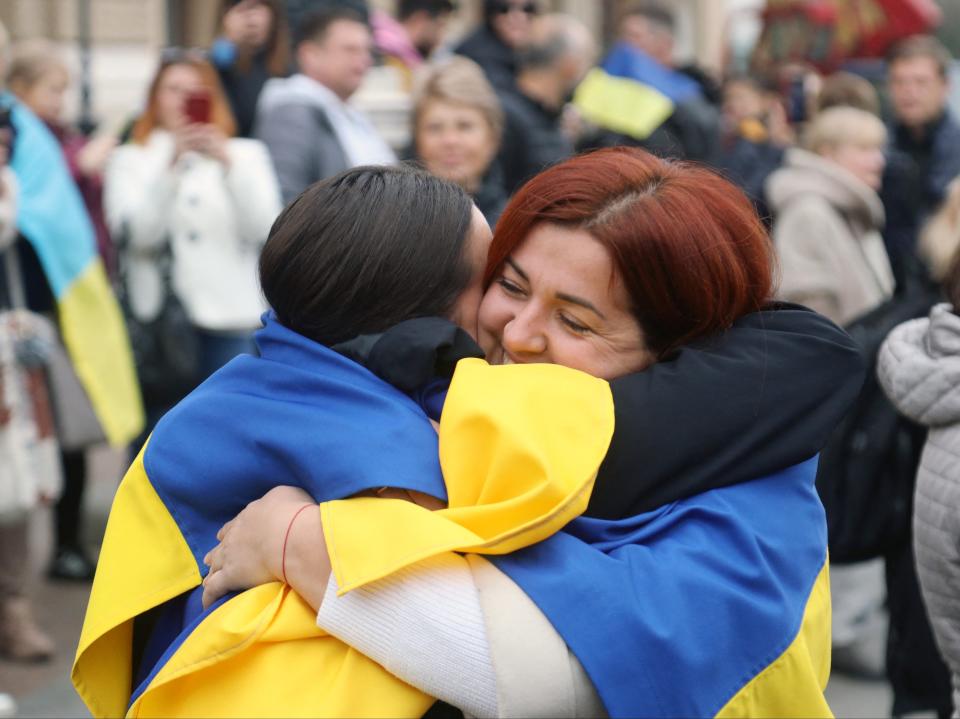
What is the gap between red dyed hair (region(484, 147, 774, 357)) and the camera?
1941 millimetres

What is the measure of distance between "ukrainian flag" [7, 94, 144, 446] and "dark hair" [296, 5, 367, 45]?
117cm

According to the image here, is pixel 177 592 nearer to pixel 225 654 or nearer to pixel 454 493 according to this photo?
pixel 225 654

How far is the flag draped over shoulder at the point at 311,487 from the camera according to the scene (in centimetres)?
172

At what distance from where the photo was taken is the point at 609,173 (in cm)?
199

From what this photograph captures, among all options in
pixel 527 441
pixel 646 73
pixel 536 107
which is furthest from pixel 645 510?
pixel 646 73

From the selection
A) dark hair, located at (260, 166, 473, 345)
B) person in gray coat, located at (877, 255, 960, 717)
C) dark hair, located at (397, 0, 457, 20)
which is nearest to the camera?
dark hair, located at (260, 166, 473, 345)

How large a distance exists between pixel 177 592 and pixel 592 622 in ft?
2.01

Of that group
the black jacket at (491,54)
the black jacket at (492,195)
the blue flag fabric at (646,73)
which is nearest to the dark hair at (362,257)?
the black jacket at (492,195)

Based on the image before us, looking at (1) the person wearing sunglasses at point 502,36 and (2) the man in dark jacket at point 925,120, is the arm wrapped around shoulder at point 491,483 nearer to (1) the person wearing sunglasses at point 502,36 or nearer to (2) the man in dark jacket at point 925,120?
(1) the person wearing sunglasses at point 502,36

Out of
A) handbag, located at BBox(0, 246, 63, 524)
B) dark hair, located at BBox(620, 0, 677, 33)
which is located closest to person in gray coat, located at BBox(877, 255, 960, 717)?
handbag, located at BBox(0, 246, 63, 524)

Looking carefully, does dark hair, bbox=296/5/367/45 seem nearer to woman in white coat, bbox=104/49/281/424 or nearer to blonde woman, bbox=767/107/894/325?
woman in white coat, bbox=104/49/281/424

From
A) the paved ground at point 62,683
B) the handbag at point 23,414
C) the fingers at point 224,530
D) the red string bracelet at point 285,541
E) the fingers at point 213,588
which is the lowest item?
the paved ground at point 62,683

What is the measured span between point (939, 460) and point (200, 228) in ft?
11.3

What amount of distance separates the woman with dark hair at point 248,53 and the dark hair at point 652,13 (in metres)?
2.76
